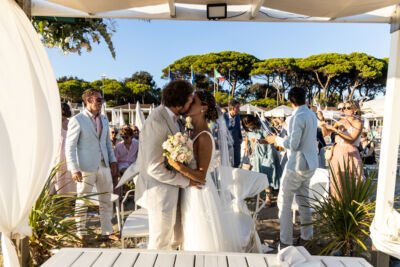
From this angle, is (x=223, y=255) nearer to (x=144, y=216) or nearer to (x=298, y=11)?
→ (x=144, y=216)

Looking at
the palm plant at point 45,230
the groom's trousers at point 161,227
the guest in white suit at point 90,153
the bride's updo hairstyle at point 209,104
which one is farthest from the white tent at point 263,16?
the guest in white suit at point 90,153

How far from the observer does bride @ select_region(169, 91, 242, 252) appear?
2.27m

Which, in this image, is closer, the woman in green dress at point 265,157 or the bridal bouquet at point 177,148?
the bridal bouquet at point 177,148

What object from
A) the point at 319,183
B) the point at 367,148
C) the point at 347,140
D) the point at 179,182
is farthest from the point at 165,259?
the point at 367,148

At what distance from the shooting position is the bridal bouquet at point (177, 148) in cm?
202

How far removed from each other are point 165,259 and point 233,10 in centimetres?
226

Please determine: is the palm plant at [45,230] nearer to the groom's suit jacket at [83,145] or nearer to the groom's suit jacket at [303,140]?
the groom's suit jacket at [83,145]

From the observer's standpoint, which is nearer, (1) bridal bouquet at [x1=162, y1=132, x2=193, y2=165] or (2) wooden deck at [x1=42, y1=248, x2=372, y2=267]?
(2) wooden deck at [x1=42, y1=248, x2=372, y2=267]

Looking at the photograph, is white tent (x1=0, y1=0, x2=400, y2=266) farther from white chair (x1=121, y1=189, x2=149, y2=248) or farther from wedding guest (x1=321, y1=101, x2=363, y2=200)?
wedding guest (x1=321, y1=101, x2=363, y2=200)

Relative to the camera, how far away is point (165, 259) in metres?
1.79

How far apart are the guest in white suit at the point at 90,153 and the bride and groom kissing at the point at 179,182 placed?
1418mm

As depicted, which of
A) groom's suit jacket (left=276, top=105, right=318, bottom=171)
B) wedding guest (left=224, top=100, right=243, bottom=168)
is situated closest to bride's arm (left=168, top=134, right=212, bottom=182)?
groom's suit jacket (left=276, top=105, right=318, bottom=171)

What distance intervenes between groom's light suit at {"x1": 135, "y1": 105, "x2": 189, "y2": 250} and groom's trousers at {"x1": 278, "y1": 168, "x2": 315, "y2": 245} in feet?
5.64

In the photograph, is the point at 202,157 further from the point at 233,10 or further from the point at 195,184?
the point at 233,10
